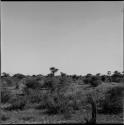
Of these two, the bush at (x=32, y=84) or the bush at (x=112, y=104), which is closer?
the bush at (x=112, y=104)

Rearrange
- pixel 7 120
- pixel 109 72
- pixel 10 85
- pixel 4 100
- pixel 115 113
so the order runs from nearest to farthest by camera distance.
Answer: pixel 7 120
pixel 115 113
pixel 4 100
pixel 10 85
pixel 109 72

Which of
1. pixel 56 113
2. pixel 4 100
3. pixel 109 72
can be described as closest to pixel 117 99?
pixel 56 113

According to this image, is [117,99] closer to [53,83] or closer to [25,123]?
[25,123]

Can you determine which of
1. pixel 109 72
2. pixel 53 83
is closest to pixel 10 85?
pixel 53 83

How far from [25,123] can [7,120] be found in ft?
4.12

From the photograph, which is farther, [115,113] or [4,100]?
[4,100]

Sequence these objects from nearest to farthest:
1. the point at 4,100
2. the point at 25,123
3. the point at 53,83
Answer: the point at 25,123, the point at 4,100, the point at 53,83

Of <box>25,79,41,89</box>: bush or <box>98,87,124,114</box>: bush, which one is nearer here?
<box>98,87,124,114</box>: bush

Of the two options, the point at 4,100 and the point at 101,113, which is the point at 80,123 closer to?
the point at 101,113

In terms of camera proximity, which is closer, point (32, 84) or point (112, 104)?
point (112, 104)

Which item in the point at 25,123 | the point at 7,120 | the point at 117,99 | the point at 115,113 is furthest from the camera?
the point at 117,99

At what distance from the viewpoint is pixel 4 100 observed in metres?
17.0

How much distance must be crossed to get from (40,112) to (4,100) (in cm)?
526

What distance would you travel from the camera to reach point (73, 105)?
44.8 ft
